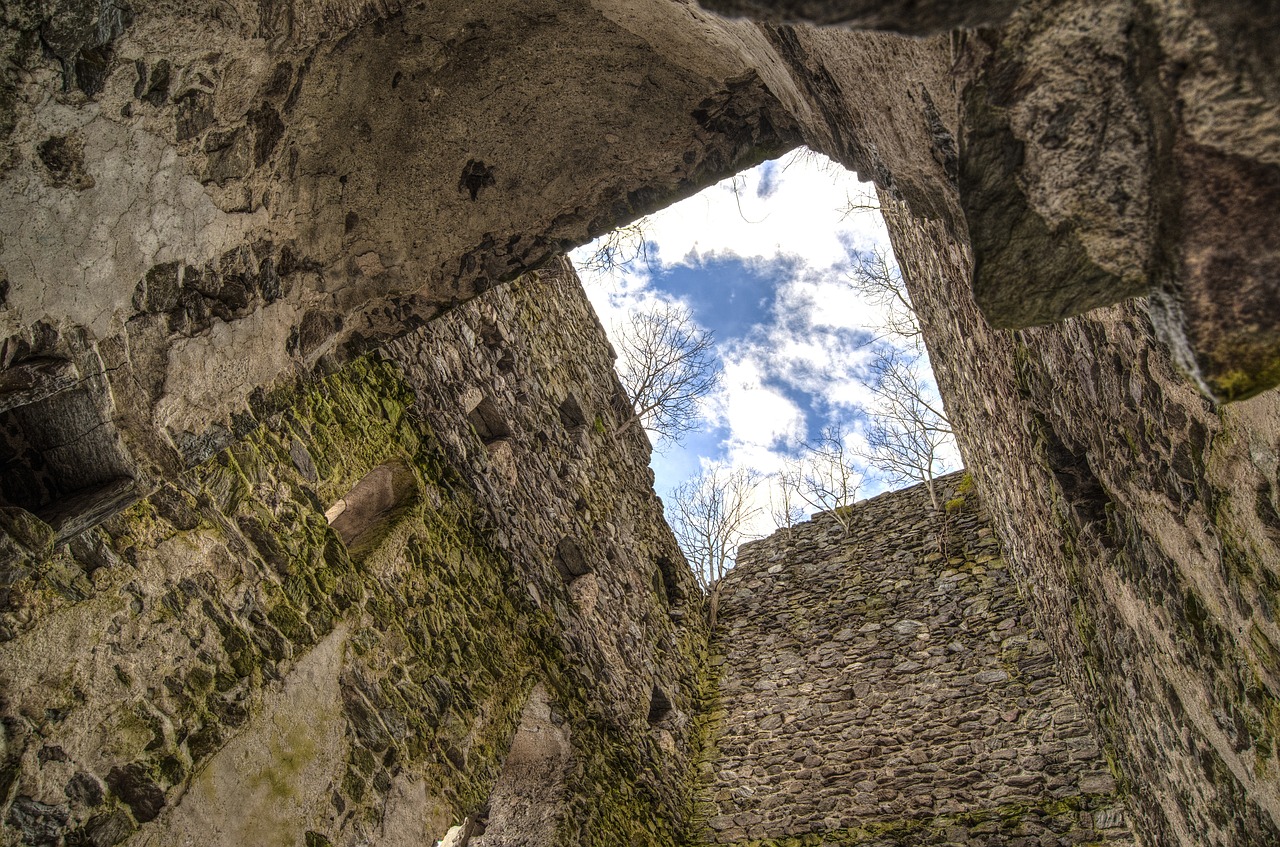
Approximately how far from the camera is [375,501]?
4.56 metres

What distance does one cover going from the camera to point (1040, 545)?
5191 mm

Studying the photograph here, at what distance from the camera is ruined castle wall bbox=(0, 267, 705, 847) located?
7.86ft

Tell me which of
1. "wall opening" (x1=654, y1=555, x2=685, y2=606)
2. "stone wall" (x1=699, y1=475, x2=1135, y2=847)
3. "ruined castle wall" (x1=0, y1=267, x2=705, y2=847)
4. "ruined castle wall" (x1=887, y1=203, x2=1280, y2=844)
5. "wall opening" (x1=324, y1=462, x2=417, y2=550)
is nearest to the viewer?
"ruined castle wall" (x1=887, y1=203, x2=1280, y2=844)

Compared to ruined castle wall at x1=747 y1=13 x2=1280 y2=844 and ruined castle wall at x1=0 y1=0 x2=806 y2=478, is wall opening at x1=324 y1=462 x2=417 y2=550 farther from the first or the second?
ruined castle wall at x1=747 y1=13 x2=1280 y2=844

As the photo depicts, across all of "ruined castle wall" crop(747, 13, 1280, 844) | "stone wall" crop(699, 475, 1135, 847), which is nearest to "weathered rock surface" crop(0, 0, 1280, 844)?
"ruined castle wall" crop(747, 13, 1280, 844)

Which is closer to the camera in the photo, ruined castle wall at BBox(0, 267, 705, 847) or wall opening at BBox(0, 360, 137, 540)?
wall opening at BBox(0, 360, 137, 540)

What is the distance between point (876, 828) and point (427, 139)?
5.39 metres

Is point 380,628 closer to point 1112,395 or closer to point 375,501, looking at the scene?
point 375,501

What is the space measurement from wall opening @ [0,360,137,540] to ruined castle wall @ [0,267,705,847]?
96 mm

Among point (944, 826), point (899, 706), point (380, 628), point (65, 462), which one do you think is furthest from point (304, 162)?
point (899, 706)

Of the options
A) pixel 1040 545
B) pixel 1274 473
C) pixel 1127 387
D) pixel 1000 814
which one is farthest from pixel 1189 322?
pixel 1000 814

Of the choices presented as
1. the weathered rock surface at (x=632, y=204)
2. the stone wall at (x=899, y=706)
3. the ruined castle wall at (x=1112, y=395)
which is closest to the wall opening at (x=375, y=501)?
the weathered rock surface at (x=632, y=204)

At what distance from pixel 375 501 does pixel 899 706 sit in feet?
14.8

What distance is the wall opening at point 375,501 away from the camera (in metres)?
4.48
